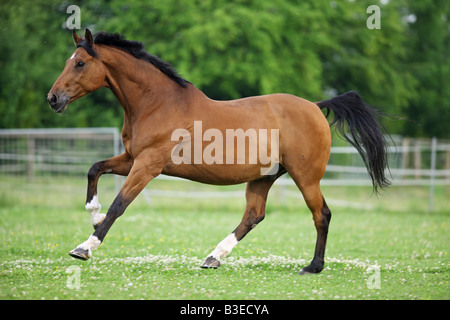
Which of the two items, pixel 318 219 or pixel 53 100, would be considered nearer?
pixel 53 100

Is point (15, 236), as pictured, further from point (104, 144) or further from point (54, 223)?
point (104, 144)

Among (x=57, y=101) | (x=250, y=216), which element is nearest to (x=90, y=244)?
(x=57, y=101)

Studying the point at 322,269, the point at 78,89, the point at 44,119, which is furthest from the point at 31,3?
the point at 322,269

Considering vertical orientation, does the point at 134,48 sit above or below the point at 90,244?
above

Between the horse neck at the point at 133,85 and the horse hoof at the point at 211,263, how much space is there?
1975 mm

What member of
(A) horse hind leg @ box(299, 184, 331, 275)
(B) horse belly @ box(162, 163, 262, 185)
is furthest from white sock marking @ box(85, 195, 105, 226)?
(A) horse hind leg @ box(299, 184, 331, 275)

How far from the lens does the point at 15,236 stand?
9117 millimetres

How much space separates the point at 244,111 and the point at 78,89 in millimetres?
1936

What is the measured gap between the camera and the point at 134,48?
20.3ft

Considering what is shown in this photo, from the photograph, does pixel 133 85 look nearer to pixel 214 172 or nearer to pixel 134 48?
pixel 134 48

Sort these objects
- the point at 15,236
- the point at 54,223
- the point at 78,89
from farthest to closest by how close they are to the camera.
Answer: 1. the point at 54,223
2. the point at 15,236
3. the point at 78,89

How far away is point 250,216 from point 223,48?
544 inches

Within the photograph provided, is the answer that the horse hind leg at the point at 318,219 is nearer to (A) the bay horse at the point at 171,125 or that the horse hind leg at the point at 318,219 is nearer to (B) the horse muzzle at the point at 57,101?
(A) the bay horse at the point at 171,125

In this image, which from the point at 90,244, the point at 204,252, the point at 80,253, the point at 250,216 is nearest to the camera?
the point at 80,253
